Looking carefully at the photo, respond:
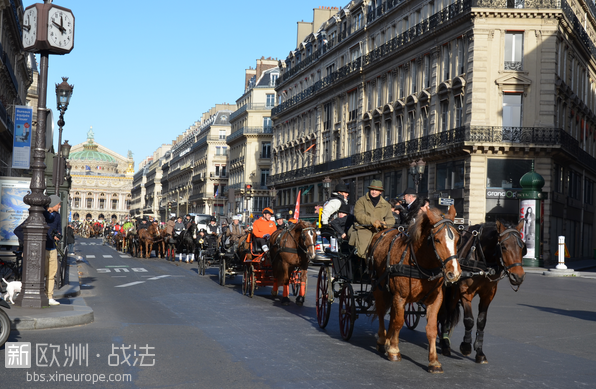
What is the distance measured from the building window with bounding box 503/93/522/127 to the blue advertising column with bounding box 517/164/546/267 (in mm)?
4387

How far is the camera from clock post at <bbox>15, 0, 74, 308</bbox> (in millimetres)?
12625

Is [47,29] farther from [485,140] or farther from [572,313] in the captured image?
[485,140]

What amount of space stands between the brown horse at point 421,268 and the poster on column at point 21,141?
1720cm

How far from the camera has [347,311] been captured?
10.5 m

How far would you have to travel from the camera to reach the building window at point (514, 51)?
40344 millimetres

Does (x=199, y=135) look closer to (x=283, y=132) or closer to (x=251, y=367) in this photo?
(x=283, y=132)

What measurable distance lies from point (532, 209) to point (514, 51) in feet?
33.1

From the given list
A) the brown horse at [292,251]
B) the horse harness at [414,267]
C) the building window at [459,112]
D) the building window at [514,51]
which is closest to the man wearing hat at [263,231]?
the brown horse at [292,251]

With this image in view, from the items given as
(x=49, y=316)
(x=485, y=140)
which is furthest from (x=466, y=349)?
(x=485, y=140)

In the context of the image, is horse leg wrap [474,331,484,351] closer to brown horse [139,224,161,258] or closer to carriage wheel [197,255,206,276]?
carriage wheel [197,255,206,276]

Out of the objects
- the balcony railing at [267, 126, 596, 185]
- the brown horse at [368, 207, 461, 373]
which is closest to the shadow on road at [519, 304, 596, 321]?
the brown horse at [368, 207, 461, 373]

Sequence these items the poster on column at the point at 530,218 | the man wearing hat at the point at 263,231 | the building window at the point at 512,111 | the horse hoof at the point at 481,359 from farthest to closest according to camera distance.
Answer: the building window at the point at 512,111
the poster on column at the point at 530,218
the man wearing hat at the point at 263,231
the horse hoof at the point at 481,359

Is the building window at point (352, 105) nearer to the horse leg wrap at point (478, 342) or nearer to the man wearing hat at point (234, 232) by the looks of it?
the man wearing hat at point (234, 232)

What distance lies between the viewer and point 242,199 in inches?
3477
